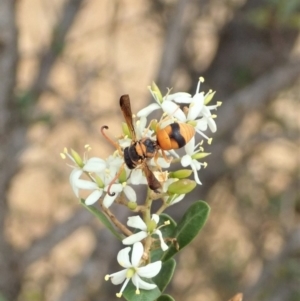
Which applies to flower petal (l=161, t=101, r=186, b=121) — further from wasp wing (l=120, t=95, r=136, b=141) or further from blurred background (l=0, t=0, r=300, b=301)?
blurred background (l=0, t=0, r=300, b=301)

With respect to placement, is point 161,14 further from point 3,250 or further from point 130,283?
point 130,283

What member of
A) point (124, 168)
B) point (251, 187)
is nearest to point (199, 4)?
point (251, 187)

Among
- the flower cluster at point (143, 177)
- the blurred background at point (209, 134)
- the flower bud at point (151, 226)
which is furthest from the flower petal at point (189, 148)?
the blurred background at point (209, 134)

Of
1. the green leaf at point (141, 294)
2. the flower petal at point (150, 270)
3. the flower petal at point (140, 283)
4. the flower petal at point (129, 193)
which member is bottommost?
the green leaf at point (141, 294)

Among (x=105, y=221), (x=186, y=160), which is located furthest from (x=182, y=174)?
(x=105, y=221)

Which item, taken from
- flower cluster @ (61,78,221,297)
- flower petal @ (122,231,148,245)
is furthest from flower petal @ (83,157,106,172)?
flower petal @ (122,231,148,245)

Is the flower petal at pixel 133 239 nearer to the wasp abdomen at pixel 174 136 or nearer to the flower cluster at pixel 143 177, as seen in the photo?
the flower cluster at pixel 143 177

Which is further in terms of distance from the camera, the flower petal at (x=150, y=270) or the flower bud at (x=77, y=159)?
the flower bud at (x=77, y=159)
